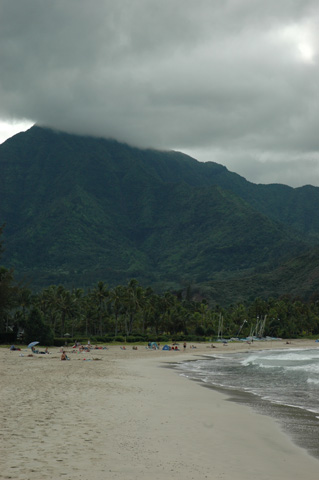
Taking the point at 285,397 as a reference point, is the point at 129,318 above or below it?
below

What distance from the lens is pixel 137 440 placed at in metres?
13.8

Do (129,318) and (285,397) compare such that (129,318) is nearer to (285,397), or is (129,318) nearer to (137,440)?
(285,397)

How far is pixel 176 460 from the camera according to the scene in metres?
11.8

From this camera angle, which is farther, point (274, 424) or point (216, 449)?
point (274, 424)

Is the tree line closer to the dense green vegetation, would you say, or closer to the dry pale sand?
the dense green vegetation

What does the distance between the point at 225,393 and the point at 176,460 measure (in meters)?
16.8

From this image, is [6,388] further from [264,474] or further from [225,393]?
[264,474]

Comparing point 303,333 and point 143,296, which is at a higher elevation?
point 143,296

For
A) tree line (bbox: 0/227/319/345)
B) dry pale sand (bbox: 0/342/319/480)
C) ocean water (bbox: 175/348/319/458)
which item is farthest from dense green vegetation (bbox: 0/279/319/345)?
dry pale sand (bbox: 0/342/319/480)

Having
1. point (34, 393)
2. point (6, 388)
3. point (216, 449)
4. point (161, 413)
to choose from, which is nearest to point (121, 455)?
point (216, 449)

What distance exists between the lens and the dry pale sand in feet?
35.2

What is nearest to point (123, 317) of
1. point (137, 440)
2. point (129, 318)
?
point (129, 318)

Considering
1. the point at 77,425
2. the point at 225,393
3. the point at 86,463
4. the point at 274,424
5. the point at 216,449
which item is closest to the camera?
the point at 86,463

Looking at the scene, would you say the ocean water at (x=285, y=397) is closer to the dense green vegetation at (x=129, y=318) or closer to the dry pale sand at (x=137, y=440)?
the dry pale sand at (x=137, y=440)
